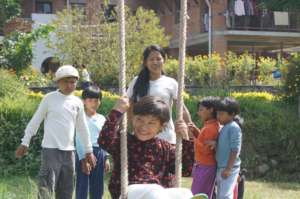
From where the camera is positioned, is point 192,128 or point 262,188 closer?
point 192,128

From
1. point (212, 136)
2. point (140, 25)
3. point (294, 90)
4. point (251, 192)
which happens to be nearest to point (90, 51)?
point (140, 25)

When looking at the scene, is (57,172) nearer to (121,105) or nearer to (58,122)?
(58,122)

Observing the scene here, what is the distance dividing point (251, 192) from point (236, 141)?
2.65 meters

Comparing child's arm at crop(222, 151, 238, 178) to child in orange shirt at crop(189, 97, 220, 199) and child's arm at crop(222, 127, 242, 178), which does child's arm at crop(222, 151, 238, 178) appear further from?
child in orange shirt at crop(189, 97, 220, 199)

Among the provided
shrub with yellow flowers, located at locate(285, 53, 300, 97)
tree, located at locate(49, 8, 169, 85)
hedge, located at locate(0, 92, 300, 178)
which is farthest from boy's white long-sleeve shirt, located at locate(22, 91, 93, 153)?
tree, located at locate(49, 8, 169, 85)

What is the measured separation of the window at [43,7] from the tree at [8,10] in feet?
15.6

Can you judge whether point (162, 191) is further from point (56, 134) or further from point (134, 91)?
point (56, 134)

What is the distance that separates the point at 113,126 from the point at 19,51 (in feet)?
44.2

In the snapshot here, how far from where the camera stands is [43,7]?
30.8 metres

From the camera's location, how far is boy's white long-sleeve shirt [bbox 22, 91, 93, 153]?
16.1 feet

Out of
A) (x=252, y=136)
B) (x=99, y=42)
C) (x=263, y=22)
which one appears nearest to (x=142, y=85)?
(x=252, y=136)

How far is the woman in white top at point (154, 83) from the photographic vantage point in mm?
4262

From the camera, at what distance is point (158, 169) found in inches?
124

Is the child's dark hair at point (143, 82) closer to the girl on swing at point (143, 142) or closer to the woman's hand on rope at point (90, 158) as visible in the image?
the woman's hand on rope at point (90, 158)
